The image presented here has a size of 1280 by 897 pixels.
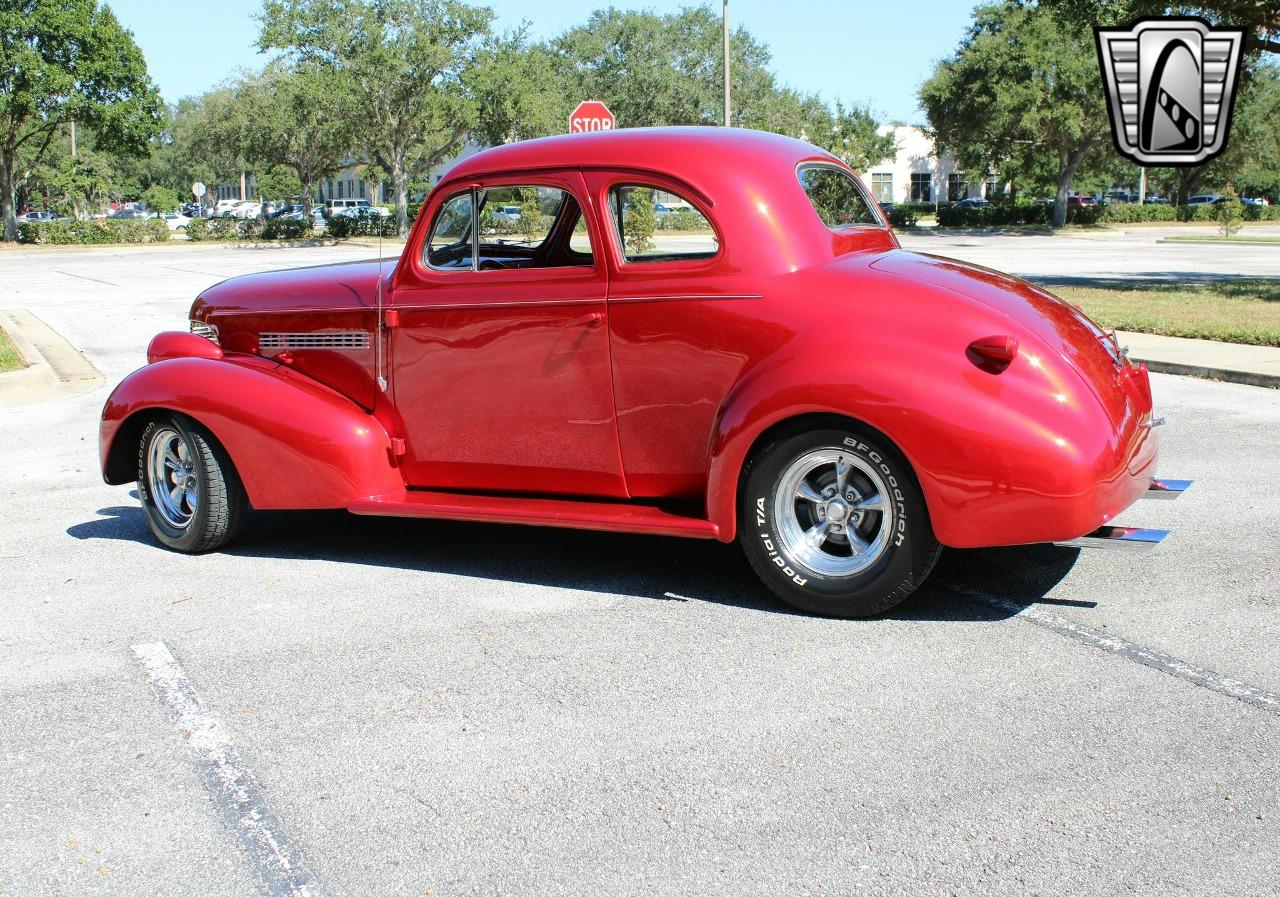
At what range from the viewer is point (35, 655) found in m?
→ 4.77

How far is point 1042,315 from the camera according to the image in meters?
4.86

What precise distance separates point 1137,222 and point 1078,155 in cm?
989

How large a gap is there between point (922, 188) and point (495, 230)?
3547 inches

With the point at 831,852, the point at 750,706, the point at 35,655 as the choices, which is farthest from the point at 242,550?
the point at 831,852

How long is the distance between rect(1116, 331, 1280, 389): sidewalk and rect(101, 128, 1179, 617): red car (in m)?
6.63

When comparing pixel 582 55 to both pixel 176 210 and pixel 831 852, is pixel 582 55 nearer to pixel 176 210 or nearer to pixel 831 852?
pixel 176 210

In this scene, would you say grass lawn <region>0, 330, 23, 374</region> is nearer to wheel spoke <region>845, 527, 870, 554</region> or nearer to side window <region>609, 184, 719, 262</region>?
side window <region>609, 184, 719, 262</region>

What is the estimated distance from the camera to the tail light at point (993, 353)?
443cm

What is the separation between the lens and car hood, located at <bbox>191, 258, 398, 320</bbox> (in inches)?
230

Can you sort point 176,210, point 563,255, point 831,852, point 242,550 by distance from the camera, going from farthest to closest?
1. point 176,210
2. point 242,550
3. point 563,255
4. point 831,852

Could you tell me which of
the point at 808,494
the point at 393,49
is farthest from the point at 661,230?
the point at 393,49

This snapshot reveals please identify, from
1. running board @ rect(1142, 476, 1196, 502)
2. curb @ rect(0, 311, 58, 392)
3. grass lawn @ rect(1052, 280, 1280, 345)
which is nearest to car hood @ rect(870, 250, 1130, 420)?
running board @ rect(1142, 476, 1196, 502)

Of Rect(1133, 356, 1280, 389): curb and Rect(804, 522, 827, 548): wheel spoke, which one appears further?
Rect(1133, 356, 1280, 389): curb

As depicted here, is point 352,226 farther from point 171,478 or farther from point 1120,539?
point 1120,539
